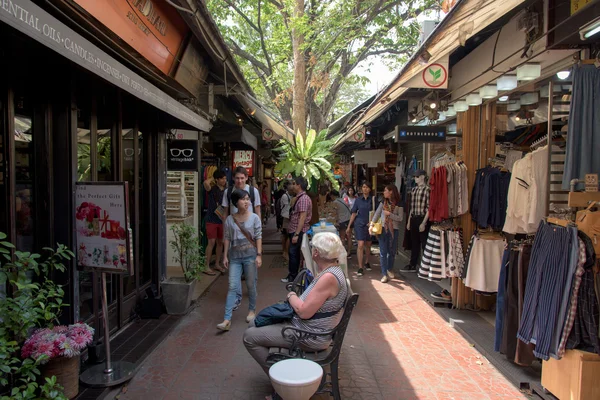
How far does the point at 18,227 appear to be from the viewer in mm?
3531

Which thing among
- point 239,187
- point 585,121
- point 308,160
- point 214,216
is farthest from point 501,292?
point 214,216

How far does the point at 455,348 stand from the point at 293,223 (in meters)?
3.46

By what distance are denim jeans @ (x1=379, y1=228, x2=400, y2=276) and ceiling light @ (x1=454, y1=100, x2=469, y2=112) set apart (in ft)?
9.32

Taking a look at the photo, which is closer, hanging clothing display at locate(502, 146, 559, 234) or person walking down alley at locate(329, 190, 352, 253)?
hanging clothing display at locate(502, 146, 559, 234)

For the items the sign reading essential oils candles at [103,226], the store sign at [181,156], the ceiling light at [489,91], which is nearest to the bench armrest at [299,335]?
the sign reading essential oils candles at [103,226]

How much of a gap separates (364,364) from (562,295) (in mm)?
2104

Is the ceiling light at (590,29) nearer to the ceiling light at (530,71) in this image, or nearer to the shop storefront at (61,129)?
the ceiling light at (530,71)

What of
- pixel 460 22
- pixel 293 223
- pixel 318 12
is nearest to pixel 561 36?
pixel 460 22

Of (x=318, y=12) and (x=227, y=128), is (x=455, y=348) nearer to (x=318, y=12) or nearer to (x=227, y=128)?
(x=227, y=128)

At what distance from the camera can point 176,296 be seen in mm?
5938

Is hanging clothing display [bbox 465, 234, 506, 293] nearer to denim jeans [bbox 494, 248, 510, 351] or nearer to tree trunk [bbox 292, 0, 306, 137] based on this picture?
denim jeans [bbox 494, 248, 510, 351]

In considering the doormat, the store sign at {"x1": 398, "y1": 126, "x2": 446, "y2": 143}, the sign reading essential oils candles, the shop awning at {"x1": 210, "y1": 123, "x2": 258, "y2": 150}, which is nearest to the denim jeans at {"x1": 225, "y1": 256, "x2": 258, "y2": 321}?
the sign reading essential oils candles

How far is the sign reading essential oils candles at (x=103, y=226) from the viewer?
12.0 feet

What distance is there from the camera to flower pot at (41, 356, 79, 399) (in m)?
3.34
